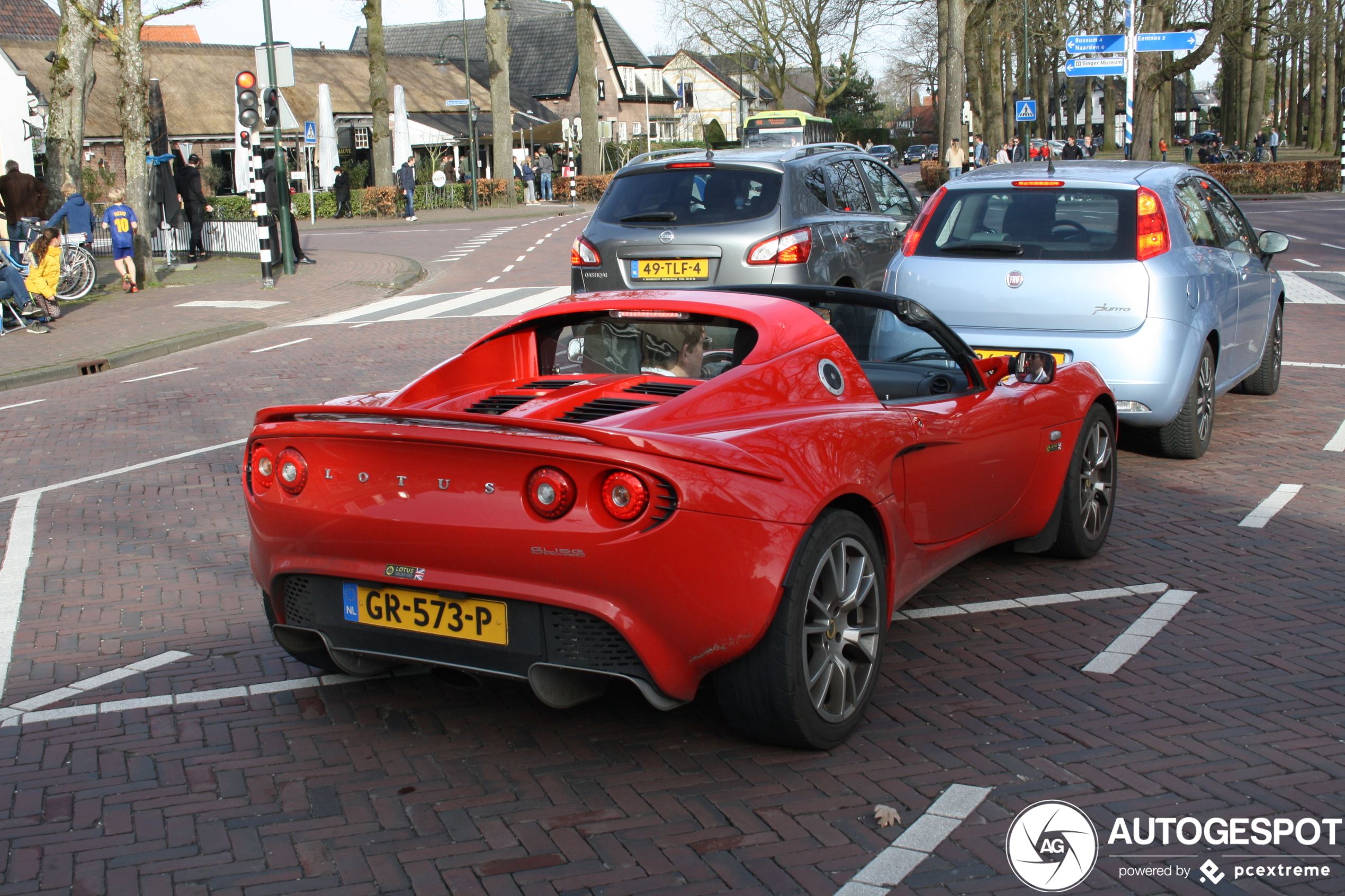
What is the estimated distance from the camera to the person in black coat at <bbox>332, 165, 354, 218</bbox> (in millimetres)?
38438

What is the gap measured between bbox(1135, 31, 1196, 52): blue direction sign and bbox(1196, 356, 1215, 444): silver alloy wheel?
24.3m

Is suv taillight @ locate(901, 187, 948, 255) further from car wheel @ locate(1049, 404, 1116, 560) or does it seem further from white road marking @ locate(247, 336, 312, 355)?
white road marking @ locate(247, 336, 312, 355)

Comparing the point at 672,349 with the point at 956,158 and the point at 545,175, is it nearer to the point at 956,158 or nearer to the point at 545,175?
the point at 956,158

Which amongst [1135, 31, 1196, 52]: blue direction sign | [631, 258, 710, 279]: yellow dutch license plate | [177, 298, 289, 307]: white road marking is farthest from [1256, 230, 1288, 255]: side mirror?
[1135, 31, 1196, 52]: blue direction sign

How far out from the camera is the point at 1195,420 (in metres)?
7.31

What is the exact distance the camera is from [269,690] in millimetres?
4336

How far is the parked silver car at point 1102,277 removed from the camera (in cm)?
698

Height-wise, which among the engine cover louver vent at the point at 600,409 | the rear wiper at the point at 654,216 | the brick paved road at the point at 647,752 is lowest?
the brick paved road at the point at 647,752

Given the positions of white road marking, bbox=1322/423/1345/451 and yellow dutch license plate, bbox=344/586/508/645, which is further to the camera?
white road marking, bbox=1322/423/1345/451

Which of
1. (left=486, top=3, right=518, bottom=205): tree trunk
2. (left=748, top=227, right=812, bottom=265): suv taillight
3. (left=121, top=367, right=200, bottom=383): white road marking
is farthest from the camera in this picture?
(left=486, top=3, right=518, bottom=205): tree trunk

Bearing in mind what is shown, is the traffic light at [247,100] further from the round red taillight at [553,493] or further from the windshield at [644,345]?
the round red taillight at [553,493]

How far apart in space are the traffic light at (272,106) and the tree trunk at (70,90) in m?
2.49

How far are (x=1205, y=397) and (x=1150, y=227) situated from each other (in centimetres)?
112

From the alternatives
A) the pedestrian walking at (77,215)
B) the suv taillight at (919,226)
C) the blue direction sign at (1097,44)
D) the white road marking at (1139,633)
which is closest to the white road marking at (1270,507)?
the white road marking at (1139,633)
